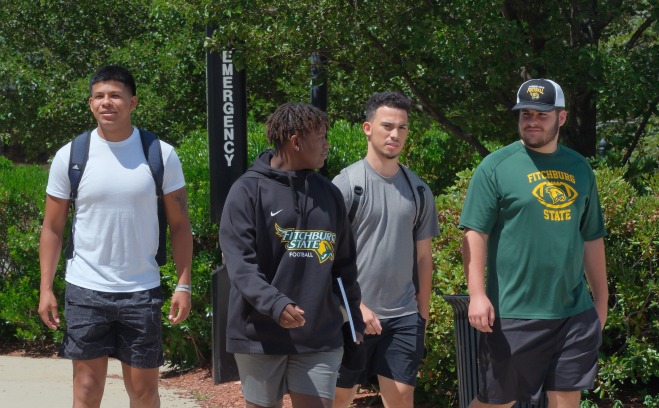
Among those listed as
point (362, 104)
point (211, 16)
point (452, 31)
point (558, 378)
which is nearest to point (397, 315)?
point (558, 378)

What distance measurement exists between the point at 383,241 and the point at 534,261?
743 mm

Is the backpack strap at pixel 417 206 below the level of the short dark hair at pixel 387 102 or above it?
below

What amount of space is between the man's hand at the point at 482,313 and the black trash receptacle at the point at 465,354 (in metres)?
0.65

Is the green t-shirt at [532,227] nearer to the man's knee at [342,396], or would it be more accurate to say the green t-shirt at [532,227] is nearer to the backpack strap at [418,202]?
the backpack strap at [418,202]

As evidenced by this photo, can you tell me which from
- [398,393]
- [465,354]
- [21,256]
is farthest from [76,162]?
[21,256]

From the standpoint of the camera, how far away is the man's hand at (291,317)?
375cm

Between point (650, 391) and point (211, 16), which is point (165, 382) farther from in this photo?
point (650, 391)

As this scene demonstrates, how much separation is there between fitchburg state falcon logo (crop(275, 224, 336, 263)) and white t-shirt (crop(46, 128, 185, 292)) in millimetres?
969

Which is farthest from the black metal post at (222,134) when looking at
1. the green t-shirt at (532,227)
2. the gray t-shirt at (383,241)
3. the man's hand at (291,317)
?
the man's hand at (291,317)

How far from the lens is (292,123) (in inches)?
161

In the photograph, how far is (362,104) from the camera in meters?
9.03

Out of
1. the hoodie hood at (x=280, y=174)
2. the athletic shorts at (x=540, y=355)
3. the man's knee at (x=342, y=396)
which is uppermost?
the hoodie hood at (x=280, y=174)

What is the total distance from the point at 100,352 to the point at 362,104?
15.8 feet

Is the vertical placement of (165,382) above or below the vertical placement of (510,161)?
below
